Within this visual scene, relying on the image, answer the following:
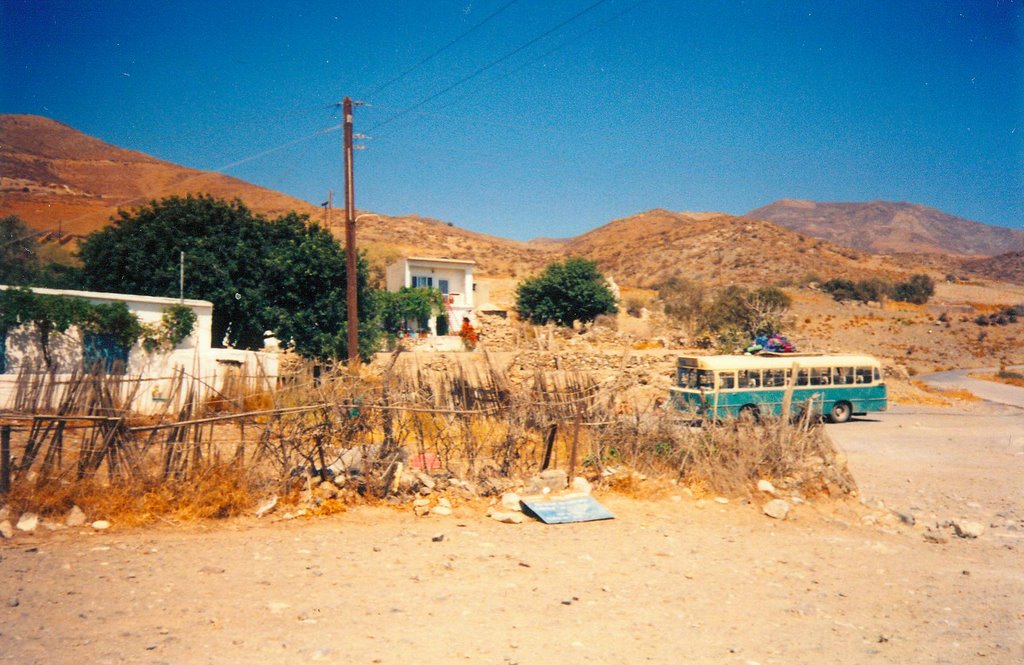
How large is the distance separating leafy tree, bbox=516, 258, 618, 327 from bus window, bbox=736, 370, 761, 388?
75.2ft

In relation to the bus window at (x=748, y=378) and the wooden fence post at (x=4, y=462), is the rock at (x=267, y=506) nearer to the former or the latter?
the wooden fence post at (x=4, y=462)

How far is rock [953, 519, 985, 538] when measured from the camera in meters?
8.54

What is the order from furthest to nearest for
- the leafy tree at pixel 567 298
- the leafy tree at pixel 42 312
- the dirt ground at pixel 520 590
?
the leafy tree at pixel 567 298, the leafy tree at pixel 42 312, the dirt ground at pixel 520 590

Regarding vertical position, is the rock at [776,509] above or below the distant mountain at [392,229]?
below

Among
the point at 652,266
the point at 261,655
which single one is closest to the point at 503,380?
the point at 261,655

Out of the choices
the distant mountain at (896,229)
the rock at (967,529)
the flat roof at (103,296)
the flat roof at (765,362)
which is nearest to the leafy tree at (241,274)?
the flat roof at (103,296)

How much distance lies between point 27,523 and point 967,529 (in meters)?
10.7

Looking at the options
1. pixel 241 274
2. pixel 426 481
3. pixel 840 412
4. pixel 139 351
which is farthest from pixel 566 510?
pixel 241 274

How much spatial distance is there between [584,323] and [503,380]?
31751 mm

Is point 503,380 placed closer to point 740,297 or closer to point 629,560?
point 629,560

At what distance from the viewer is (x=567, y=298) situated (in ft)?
136

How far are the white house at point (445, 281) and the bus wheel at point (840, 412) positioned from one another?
71.5ft

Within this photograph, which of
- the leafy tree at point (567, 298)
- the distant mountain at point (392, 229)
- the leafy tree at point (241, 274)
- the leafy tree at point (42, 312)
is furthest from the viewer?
the distant mountain at point (392, 229)

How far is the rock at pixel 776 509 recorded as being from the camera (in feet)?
29.2
